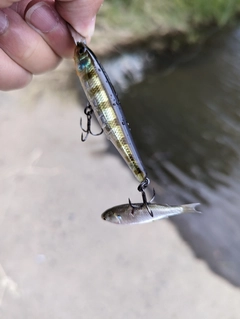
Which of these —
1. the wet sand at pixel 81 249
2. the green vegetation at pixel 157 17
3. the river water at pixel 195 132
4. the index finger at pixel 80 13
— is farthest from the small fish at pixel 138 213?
the green vegetation at pixel 157 17

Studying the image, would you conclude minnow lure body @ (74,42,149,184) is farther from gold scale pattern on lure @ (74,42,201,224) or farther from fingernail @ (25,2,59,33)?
fingernail @ (25,2,59,33)

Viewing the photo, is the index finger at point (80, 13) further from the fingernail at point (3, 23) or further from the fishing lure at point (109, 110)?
the fishing lure at point (109, 110)

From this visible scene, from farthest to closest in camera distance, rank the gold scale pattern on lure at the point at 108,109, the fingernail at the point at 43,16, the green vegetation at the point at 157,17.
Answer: the green vegetation at the point at 157,17, the fingernail at the point at 43,16, the gold scale pattern on lure at the point at 108,109

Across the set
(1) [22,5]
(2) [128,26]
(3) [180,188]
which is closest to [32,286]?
(3) [180,188]

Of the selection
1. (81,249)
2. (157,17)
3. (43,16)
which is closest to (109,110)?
(43,16)

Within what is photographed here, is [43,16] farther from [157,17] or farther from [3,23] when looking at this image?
[157,17]

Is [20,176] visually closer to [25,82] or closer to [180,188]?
[180,188]

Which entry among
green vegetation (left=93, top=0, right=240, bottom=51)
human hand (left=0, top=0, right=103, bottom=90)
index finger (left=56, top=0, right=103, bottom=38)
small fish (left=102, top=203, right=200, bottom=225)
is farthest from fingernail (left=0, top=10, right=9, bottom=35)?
green vegetation (left=93, top=0, right=240, bottom=51)
